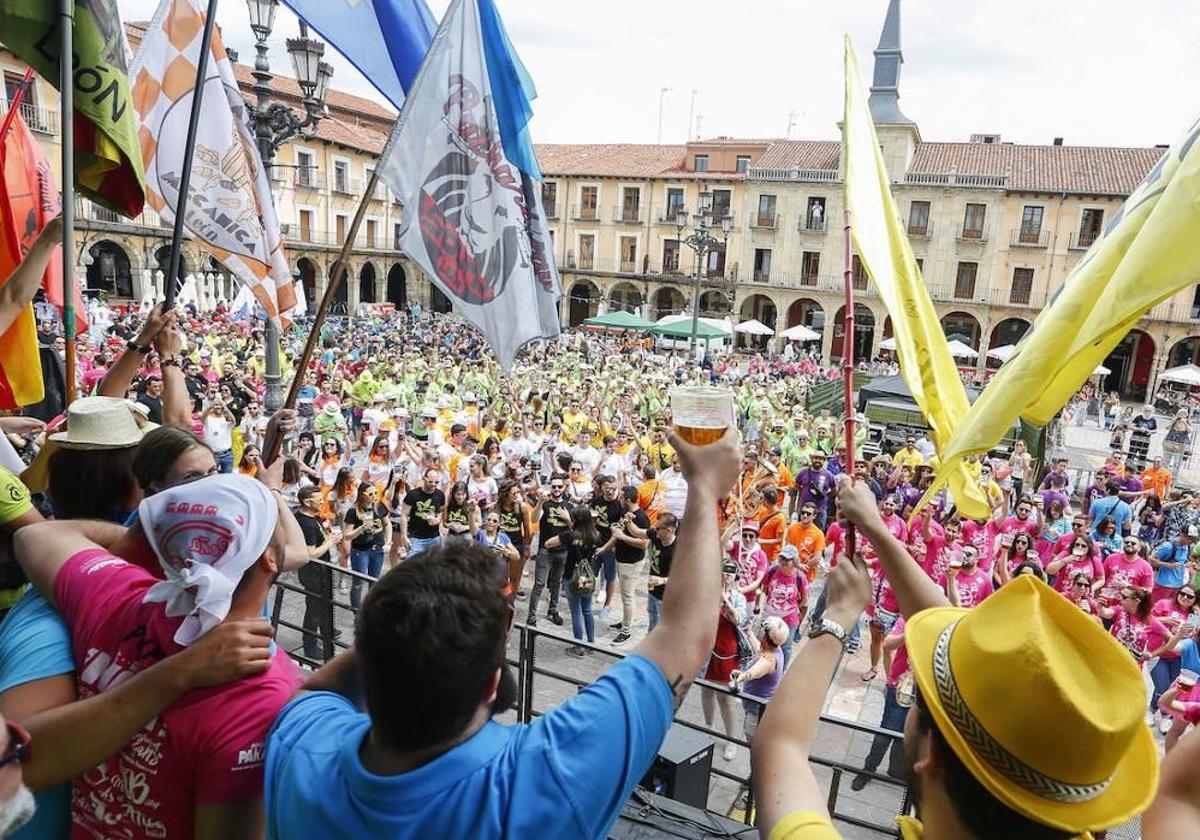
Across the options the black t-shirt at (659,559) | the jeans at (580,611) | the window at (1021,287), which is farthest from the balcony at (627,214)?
the black t-shirt at (659,559)

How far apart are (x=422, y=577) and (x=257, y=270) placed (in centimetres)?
410

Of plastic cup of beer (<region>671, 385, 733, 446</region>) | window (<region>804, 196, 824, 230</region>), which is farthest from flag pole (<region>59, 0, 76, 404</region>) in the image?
window (<region>804, 196, 824, 230</region>)

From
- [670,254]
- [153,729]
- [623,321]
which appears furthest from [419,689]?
[670,254]

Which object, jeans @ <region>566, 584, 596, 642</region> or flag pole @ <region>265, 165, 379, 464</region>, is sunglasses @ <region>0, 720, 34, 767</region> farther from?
jeans @ <region>566, 584, 596, 642</region>

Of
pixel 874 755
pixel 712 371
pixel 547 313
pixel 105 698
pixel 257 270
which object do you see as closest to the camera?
pixel 105 698

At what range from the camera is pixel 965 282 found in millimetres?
38875

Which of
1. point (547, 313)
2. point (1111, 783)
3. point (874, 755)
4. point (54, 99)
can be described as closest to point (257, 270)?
point (547, 313)

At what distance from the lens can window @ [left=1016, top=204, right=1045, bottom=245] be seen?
1438 inches

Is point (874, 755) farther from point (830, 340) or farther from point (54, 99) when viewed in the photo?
point (54, 99)

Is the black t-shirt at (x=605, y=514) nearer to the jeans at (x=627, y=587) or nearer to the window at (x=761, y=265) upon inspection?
the jeans at (x=627, y=587)

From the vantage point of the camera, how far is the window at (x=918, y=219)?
38.2 m

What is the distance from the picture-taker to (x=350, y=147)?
42.7 m

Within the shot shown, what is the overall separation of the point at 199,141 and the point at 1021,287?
41221 mm

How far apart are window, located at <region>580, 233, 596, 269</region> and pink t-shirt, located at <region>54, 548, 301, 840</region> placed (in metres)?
47.4
